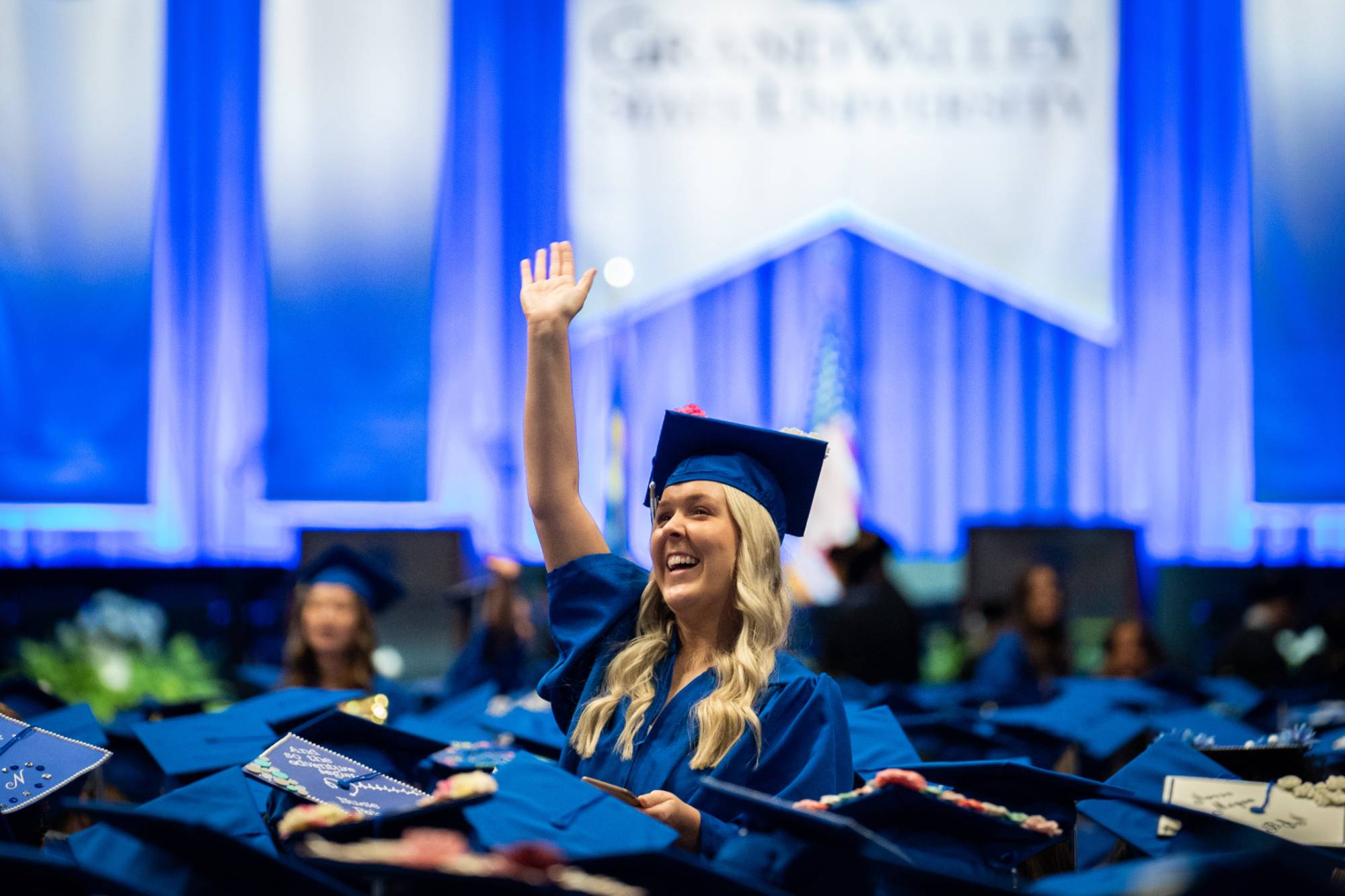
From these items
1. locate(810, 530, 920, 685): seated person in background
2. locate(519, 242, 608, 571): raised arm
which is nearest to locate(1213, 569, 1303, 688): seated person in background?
locate(810, 530, 920, 685): seated person in background

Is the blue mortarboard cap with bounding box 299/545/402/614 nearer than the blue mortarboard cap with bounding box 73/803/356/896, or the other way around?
the blue mortarboard cap with bounding box 73/803/356/896

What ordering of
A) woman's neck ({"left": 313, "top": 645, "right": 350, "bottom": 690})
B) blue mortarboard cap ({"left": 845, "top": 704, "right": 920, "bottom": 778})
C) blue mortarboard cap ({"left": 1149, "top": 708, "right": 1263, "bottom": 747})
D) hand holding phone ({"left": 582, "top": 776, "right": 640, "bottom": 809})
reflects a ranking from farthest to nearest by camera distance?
woman's neck ({"left": 313, "top": 645, "right": 350, "bottom": 690})
blue mortarboard cap ({"left": 1149, "top": 708, "right": 1263, "bottom": 747})
blue mortarboard cap ({"left": 845, "top": 704, "right": 920, "bottom": 778})
hand holding phone ({"left": 582, "top": 776, "right": 640, "bottom": 809})

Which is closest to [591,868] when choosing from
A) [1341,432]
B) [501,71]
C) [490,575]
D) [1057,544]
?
[490,575]

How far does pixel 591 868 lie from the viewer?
1.69 m

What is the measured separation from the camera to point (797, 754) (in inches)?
88.4

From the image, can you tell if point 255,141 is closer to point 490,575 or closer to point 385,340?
point 385,340

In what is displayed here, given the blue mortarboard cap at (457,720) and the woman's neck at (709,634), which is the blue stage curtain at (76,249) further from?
the woman's neck at (709,634)

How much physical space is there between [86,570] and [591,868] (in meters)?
6.48

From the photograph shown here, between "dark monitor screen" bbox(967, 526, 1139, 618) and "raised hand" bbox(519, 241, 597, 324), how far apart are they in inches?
198

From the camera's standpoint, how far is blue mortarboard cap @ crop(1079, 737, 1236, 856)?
2.35 meters

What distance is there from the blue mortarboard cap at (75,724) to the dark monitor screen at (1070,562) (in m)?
4.97

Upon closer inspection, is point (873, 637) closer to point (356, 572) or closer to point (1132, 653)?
point (1132, 653)

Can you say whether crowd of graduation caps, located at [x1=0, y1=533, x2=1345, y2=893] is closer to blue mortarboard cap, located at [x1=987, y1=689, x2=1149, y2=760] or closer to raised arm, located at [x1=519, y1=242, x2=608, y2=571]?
blue mortarboard cap, located at [x1=987, y1=689, x2=1149, y2=760]

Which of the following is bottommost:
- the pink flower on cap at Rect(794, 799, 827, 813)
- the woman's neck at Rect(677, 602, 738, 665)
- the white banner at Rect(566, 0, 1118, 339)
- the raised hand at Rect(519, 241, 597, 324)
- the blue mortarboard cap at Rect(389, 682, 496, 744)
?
the blue mortarboard cap at Rect(389, 682, 496, 744)
